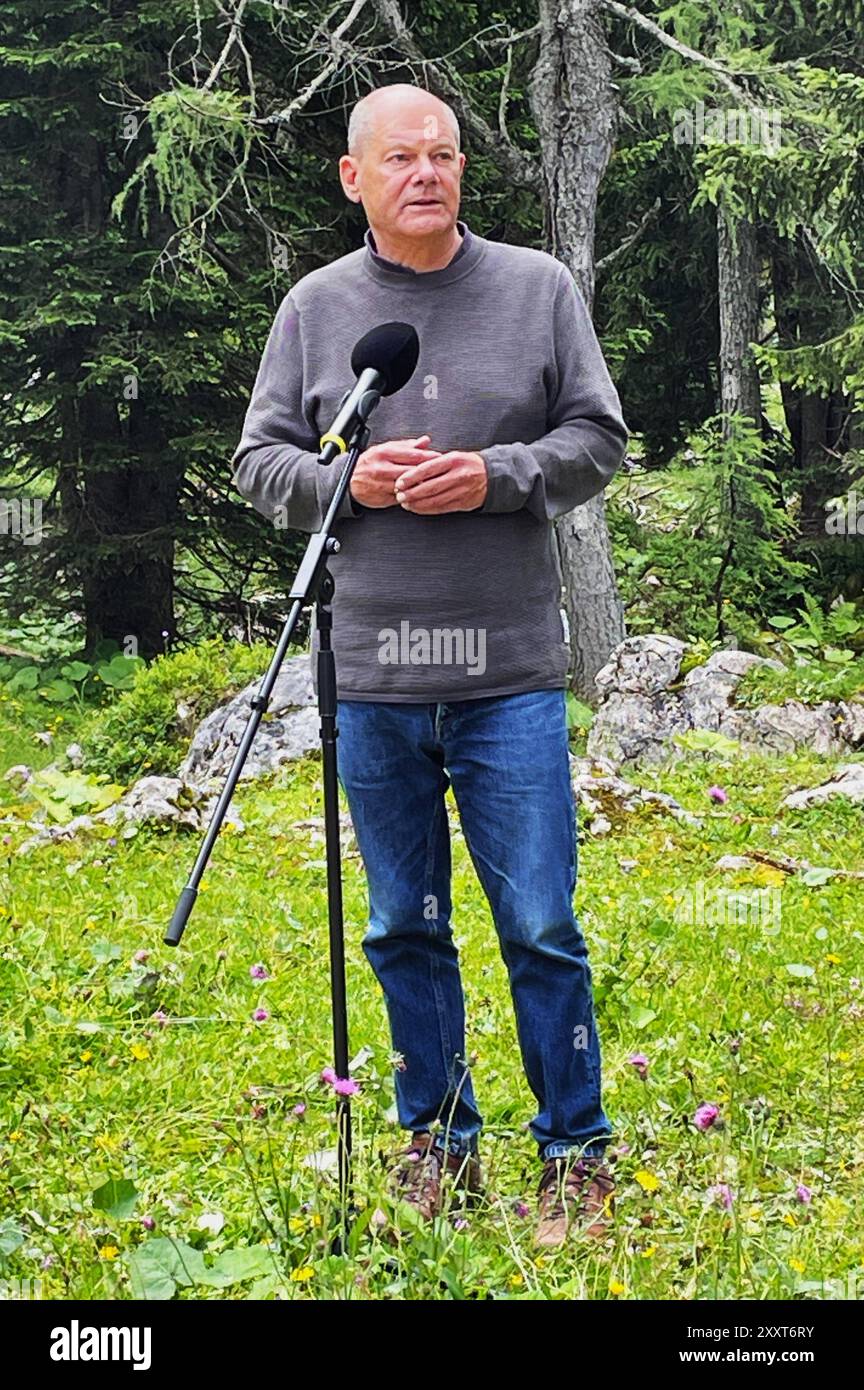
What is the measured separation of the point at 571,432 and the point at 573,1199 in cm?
135

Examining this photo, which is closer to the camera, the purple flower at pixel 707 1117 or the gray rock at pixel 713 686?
the purple flower at pixel 707 1117

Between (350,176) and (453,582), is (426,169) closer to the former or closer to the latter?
(350,176)

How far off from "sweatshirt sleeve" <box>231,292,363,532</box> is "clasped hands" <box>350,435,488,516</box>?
0.18 meters

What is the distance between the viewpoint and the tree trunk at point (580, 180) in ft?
30.4

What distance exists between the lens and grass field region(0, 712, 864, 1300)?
8.48 ft

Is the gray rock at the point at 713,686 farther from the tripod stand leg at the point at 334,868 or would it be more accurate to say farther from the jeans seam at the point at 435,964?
the tripod stand leg at the point at 334,868

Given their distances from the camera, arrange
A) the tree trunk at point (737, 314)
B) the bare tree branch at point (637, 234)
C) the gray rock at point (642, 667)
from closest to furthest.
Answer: the gray rock at point (642, 667), the tree trunk at point (737, 314), the bare tree branch at point (637, 234)

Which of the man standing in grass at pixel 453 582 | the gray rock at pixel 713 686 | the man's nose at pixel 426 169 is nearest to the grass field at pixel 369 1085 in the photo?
the man standing in grass at pixel 453 582

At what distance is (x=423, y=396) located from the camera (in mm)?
2631

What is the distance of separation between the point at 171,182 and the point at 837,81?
4692mm

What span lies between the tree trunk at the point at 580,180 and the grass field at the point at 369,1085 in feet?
12.3

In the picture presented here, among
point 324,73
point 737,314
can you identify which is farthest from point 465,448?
point 737,314
